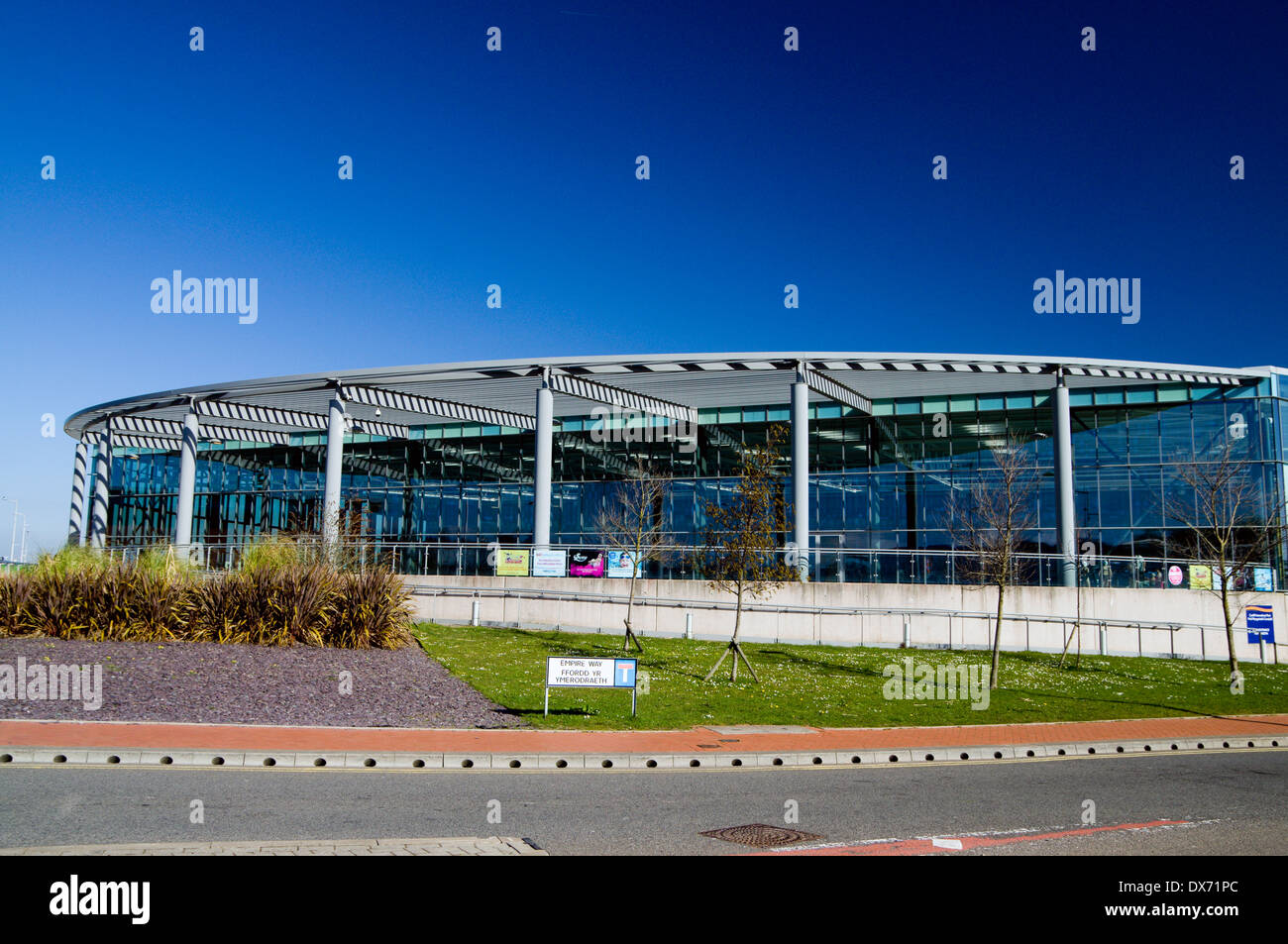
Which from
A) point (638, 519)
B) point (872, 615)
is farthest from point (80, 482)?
point (872, 615)

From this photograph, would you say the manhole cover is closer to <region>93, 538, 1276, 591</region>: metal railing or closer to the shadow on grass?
the shadow on grass

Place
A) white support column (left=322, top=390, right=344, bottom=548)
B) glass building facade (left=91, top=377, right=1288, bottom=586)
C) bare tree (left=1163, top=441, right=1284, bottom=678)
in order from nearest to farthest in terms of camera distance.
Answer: bare tree (left=1163, top=441, right=1284, bottom=678), white support column (left=322, top=390, right=344, bottom=548), glass building facade (left=91, top=377, right=1288, bottom=586)

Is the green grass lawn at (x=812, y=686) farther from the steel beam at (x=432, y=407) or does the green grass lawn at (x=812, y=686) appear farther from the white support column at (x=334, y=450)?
the steel beam at (x=432, y=407)

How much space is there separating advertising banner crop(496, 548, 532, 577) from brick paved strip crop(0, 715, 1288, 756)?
18.7 m

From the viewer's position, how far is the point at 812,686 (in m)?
21.1

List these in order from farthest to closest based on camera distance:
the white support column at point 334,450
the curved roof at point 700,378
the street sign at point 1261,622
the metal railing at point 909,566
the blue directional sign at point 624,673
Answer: the white support column at point 334,450, the curved roof at point 700,378, the metal railing at point 909,566, the street sign at point 1261,622, the blue directional sign at point 624,673

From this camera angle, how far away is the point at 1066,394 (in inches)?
1526

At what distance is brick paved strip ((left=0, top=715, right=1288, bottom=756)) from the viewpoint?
41.4 feet

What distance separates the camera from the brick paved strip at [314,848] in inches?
272

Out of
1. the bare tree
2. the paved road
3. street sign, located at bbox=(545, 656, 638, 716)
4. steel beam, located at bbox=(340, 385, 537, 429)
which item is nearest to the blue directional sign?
street sign, located at bbox=(545, 656, 638, 716)

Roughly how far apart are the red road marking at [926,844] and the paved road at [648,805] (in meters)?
0.07

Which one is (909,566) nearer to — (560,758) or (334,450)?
(560,758)

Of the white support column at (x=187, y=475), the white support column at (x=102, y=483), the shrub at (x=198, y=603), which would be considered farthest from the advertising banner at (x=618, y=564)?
the white support column at (x=102, y=483)

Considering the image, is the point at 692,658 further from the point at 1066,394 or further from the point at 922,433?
the point at 922,433
